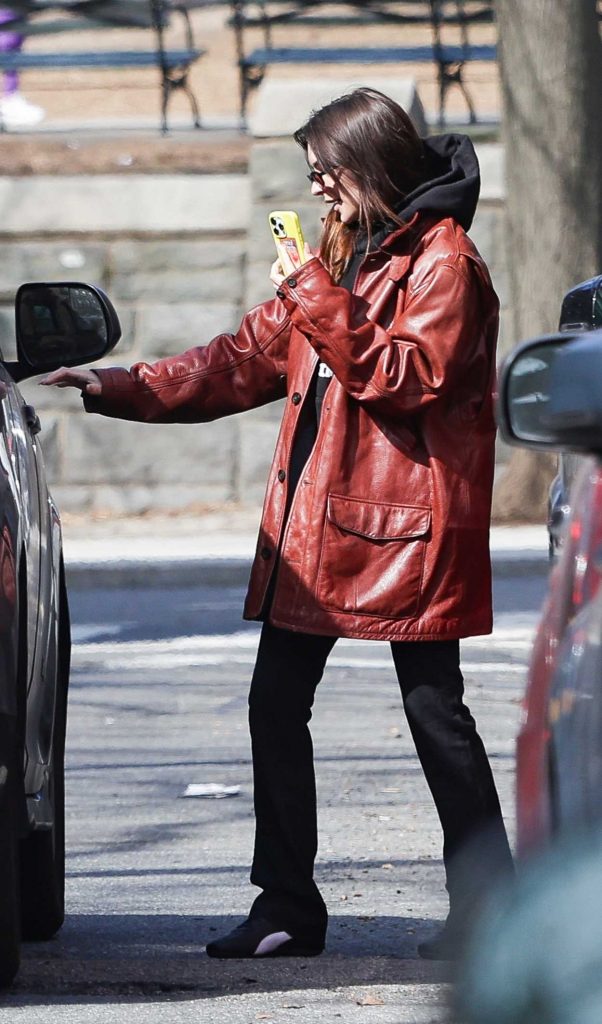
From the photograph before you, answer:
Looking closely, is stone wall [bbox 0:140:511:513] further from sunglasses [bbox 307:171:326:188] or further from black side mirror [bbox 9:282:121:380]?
sunglasses [bbox 307:171:326:188]

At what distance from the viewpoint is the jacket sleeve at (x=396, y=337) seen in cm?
411

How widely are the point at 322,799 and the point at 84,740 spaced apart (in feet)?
4.69

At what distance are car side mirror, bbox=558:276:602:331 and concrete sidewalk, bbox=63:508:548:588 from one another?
6846 millimetres

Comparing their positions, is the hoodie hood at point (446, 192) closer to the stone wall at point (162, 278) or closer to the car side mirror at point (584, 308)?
the car side mirror at point (584, 308)

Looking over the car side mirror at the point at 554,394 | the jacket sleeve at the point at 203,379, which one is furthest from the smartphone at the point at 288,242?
the car side mirror at the point at 554,394

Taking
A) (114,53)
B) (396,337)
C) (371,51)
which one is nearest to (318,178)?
(396,337)

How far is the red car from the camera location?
218 cm

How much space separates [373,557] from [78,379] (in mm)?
860

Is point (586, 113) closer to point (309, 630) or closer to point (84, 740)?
point (84, 740)

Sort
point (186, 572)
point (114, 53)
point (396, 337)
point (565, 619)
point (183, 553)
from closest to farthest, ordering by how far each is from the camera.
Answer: point (565, 619), point (396, 337), point (186, 572), point (183, 553), point (114, 53)

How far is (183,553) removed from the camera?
12859 mm

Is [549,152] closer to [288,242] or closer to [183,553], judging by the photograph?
[183,553]

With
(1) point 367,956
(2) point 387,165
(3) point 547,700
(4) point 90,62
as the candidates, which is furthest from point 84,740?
(4) point 90,62

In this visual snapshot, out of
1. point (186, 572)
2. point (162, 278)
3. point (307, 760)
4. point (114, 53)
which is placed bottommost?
point (186, 572)
